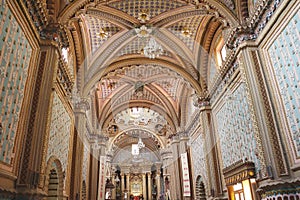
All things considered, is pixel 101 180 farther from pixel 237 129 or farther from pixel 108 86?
pixel 237 129

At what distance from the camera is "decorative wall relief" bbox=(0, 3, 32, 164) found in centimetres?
503

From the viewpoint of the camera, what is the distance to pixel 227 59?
942 cm

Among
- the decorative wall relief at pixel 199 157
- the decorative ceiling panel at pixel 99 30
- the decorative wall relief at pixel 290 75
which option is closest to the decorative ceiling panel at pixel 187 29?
the decorative ceiling panel at pixel 99 30

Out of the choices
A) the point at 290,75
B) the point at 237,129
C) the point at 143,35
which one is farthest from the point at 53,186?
the point at 290,75

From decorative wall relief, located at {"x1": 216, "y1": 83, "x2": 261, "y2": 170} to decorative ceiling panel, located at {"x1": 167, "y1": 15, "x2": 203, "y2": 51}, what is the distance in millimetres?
3719

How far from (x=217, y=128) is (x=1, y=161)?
8.63 meters

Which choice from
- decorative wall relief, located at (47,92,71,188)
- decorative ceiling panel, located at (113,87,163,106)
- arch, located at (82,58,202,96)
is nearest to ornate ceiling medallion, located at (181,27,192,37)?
arch, located at (82,58,202,96)

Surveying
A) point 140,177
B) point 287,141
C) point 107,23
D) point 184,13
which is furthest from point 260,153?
point 140,177

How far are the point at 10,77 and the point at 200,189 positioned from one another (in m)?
11.8

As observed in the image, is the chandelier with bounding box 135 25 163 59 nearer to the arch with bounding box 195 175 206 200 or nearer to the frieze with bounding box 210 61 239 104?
the frieze with bounding box 210 61 239 104

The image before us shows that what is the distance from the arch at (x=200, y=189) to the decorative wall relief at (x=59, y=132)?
758 centimetres

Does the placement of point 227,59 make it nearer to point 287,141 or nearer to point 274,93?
point 274,93

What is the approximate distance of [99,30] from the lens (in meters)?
11.9

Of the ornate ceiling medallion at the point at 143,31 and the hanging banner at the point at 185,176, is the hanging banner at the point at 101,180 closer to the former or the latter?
the hanging banner at the point at 185,176
